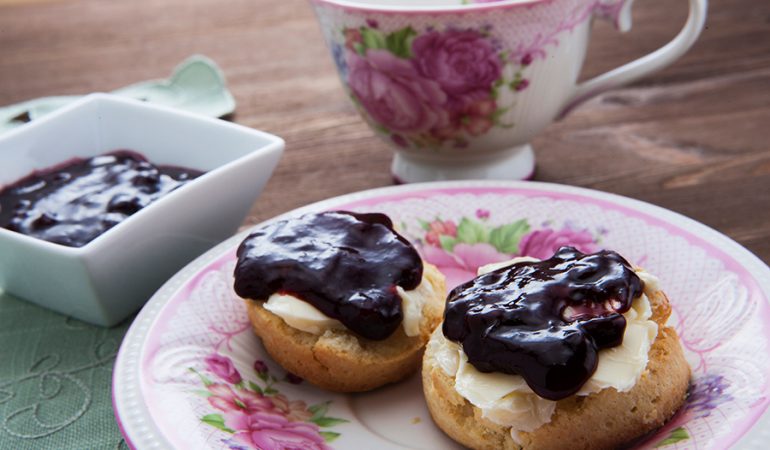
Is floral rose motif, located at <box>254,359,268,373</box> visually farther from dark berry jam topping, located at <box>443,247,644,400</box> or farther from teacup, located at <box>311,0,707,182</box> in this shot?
teacup, located at <box>311,0,707,182</box>

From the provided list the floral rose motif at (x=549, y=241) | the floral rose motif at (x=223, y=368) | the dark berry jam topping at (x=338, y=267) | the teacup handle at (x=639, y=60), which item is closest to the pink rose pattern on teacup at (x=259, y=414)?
the floral rose motif at (x=223, y=368)

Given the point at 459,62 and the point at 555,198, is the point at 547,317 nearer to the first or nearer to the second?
the point at 555,198

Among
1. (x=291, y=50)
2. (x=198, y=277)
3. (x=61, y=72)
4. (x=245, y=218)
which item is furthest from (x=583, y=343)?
(x=61, y=72)

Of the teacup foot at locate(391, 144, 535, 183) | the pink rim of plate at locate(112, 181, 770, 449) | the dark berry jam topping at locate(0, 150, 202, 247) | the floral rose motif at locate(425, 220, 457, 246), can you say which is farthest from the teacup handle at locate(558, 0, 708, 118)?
the dark berry jam topping at locate(0, 150, 202, 247)

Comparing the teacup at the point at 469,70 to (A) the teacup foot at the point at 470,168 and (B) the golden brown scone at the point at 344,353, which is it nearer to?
(A) the teacup foot at the point at 470,168

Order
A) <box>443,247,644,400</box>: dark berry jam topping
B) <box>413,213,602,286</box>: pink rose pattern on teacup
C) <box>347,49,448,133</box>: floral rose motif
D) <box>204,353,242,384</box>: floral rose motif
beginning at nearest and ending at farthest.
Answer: <box>443,247,644,400</box>: dark berry jam topping, <box>204,353,242,384</box>: floral rose motif, <box>413,213,602,286</box>: pink rose pattern on teacup, <box>347,49,448,133</box>: floral rose motif

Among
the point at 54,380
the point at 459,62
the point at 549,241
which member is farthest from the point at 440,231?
the point at 54,380

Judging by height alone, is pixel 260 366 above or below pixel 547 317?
below
